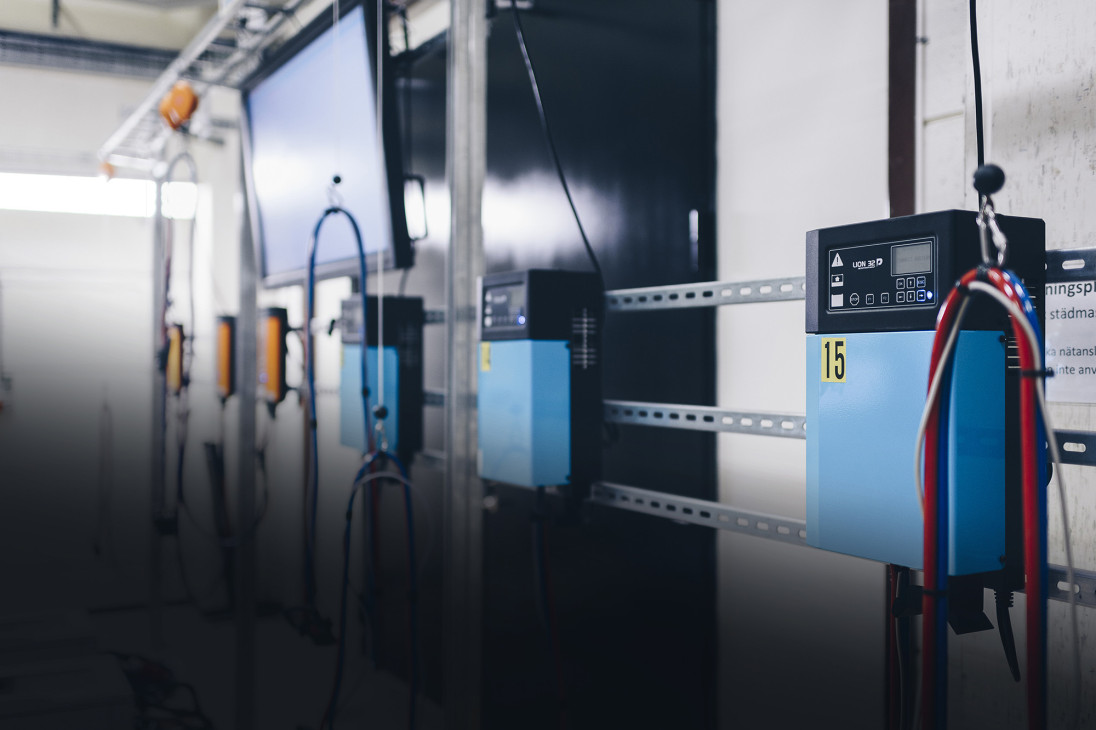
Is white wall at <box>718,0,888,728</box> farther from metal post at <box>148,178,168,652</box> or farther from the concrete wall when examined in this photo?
metal post at <box>148,178,168,652</box>

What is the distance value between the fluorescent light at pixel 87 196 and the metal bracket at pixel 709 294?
1671mm

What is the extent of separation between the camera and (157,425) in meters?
3.10

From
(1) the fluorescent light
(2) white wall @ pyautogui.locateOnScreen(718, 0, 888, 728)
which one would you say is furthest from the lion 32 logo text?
(1) the fluorescent light

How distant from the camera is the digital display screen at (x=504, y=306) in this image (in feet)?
4.97

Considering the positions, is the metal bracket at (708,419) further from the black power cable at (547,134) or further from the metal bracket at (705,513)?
the black power cable at (547,134)

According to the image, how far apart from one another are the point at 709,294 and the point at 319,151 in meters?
1.42

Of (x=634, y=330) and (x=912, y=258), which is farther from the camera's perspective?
(x=634, y=330)

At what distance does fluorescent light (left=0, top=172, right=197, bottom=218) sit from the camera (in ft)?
7.13

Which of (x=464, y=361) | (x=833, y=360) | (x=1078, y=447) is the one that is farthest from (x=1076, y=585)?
(x=464, y=361)

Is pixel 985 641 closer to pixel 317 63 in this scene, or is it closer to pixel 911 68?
pixel 911 68

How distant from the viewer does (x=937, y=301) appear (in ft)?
2.82

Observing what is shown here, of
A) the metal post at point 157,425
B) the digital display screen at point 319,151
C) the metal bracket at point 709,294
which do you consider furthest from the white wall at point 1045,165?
the metal post at point 157,425

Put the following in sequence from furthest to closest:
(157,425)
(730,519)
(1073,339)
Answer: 1. (157,425)
2. (730,519)
3. (1073,339)

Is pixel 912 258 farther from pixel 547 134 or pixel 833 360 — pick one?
pixel 547 134
